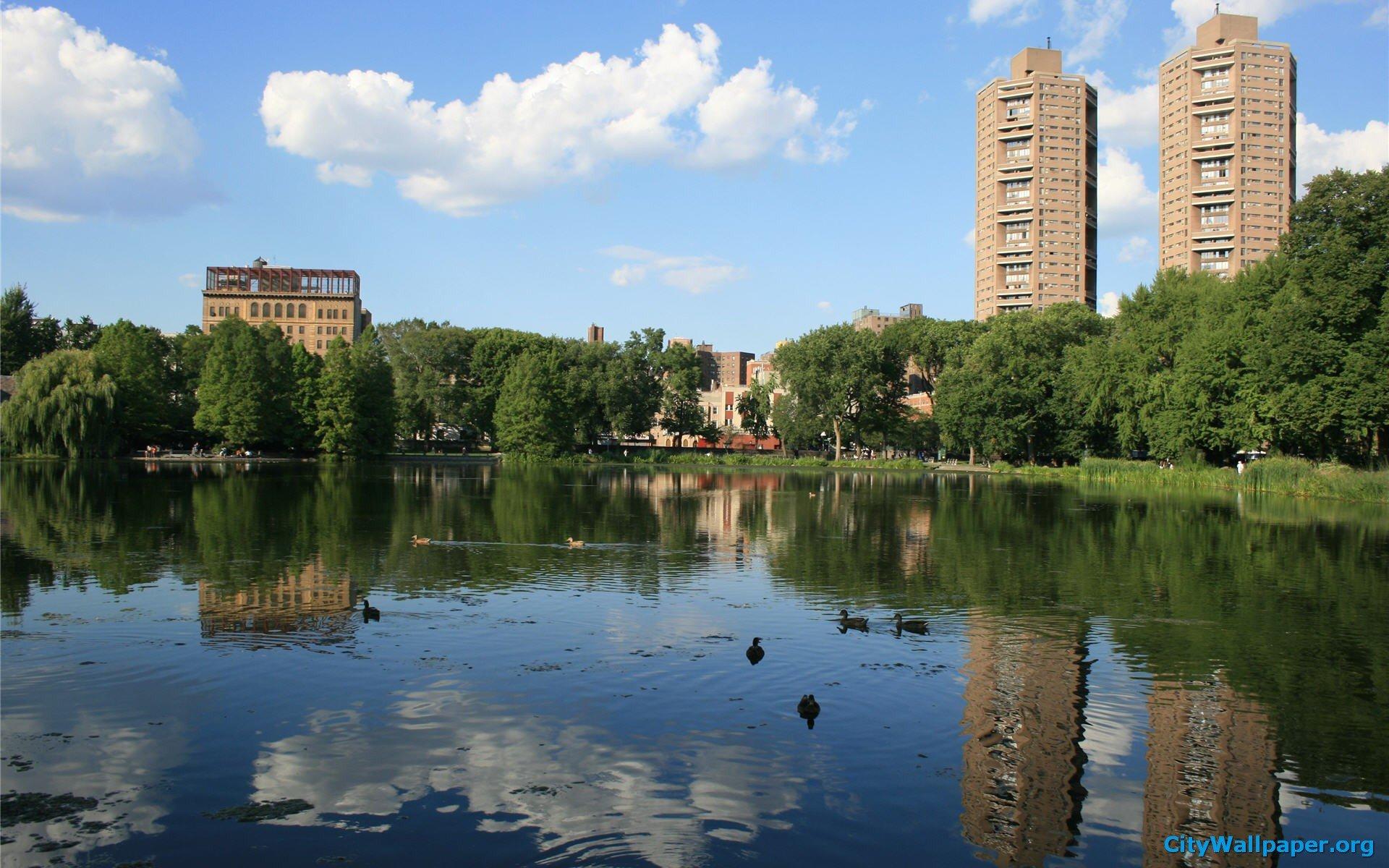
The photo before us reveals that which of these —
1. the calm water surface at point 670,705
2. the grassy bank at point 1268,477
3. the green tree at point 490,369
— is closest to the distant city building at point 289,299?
the green tree at point 490,369

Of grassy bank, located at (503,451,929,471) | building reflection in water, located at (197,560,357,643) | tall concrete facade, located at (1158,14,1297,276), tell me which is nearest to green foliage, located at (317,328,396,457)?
grassy bank, located at (503,451,929,471)

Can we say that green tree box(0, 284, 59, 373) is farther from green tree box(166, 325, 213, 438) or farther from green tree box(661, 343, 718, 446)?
green tree box(661, 343, 718, 446)

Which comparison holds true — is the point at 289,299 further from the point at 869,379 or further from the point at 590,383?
the point at 869,379

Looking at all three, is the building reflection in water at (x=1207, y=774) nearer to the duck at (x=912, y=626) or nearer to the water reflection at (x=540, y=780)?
the water reflection at (x=540, y=780)

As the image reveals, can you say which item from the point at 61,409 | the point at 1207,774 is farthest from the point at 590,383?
the point at 1207,774

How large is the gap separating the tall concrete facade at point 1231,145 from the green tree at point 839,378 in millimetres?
66625

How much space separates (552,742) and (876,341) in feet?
350

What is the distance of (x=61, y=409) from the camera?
71.2 m

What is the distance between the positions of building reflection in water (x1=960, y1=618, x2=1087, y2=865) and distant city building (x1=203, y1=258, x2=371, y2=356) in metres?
184

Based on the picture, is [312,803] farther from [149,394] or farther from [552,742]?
[149,394]

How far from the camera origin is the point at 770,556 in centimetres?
2645

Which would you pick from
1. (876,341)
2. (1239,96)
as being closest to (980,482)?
(876,341)

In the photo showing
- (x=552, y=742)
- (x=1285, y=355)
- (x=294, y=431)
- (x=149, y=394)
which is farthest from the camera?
(x=294, y=431)

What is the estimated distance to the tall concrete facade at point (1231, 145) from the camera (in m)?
144
